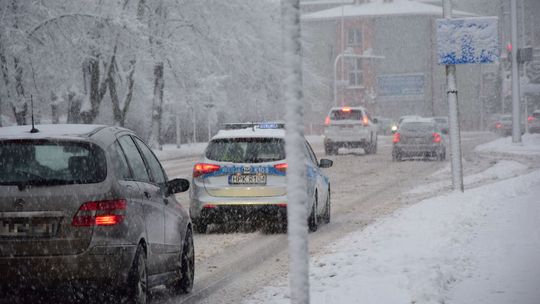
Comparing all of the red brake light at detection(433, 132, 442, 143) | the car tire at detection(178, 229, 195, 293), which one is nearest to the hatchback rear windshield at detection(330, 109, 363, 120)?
the red brake light at detection(433, 132, 442, 143)

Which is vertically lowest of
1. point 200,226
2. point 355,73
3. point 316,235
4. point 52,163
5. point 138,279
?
point 316,235

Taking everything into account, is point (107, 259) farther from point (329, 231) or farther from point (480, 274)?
point (329, 231)

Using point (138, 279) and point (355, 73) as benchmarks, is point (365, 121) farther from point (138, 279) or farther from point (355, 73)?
point (355, 73)

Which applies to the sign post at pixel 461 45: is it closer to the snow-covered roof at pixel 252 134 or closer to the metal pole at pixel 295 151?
the snow-covered roof at pixel 252 134

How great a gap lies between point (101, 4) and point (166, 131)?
2947 cm

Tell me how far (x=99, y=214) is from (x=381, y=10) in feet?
318

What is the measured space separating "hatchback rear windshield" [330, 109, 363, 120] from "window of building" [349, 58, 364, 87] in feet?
195

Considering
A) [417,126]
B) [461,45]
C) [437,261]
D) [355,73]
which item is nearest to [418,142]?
[417,126]

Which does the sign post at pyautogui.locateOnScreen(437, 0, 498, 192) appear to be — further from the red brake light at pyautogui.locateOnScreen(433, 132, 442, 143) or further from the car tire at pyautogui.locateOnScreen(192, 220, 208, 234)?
the red brake light at pyautogui.locateOnScreen(433, 132, 442, 143)

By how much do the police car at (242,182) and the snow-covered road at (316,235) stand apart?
310 millimetres

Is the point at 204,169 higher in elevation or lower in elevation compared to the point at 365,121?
lower

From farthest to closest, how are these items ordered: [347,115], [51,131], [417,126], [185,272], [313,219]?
[347,115] < [417,126] < [313,219] < [185,272] < [51,131]

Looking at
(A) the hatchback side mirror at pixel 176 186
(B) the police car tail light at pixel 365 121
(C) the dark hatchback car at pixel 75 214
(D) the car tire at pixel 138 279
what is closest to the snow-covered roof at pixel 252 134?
(A) the hatchback side mirror at pixel 176 186

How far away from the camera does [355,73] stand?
10138cm
